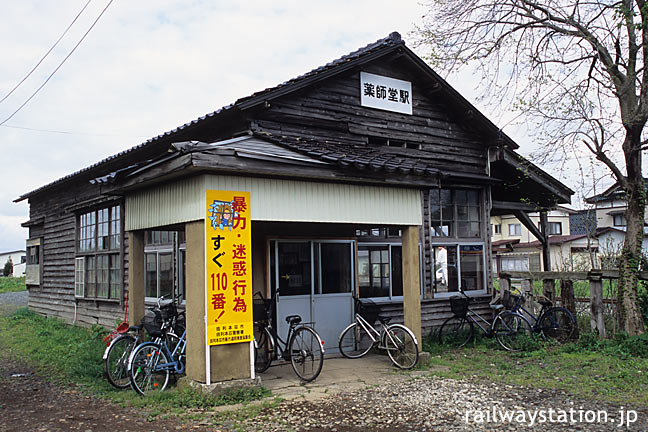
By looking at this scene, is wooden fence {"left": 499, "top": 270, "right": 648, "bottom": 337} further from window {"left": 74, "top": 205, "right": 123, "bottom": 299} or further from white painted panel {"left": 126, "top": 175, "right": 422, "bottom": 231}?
window {"left": 74, "top": 205, "right": 123, "bottom": 299}

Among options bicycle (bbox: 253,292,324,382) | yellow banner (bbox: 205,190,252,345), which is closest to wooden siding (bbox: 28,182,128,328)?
bicycle (bbox: 253,292,324,382)

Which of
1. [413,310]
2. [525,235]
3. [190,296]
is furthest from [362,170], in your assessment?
[525,235]

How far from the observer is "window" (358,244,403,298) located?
33.4ft

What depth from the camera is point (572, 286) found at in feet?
35.5

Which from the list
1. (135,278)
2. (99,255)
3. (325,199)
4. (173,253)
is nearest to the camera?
(325,199)

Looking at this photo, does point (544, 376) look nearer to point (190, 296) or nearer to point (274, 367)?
point (274, 367)

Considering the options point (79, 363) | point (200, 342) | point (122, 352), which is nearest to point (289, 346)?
point (200, 342)

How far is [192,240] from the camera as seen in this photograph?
6.68 m

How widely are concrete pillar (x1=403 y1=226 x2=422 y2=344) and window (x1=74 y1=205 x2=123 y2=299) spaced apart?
6.82 metres

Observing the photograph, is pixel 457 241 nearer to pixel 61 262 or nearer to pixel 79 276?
pixel 79 276

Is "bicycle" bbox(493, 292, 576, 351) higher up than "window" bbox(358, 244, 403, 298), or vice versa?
"window" bbox(358, 244, 403, 298)

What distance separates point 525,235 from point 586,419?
130 feet

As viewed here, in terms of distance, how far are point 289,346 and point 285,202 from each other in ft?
7.11

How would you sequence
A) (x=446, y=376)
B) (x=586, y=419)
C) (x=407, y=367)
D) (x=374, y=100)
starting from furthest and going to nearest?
(x=374, y=100)
(x=407, y=367)
(x=446, y=376)
(x=586, y=419)
